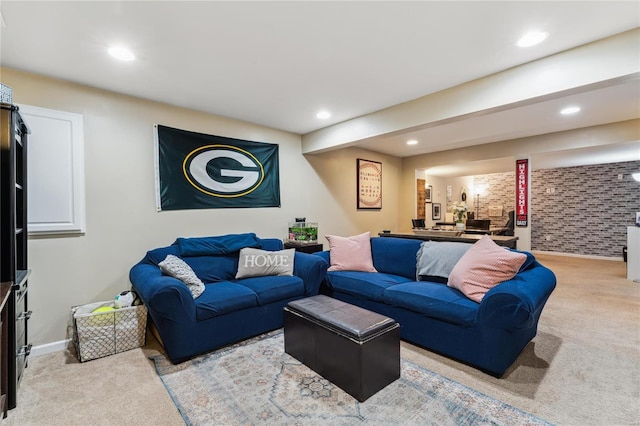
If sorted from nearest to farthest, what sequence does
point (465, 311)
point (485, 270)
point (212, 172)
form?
point (465, 311) < point (485, 270) < point (212, 172)

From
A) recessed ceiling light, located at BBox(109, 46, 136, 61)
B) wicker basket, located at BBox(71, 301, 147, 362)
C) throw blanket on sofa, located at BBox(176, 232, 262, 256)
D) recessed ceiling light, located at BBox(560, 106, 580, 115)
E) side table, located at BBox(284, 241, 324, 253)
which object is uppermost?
recessed ceiling light, located at BBox(560, 106, 580, 115)

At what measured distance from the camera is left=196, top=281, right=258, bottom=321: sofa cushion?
240 centimetres

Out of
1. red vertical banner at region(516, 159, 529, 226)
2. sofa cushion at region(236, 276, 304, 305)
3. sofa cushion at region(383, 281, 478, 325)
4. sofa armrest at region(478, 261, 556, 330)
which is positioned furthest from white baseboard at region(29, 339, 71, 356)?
red vertical banner at region(516, 159, 529, 226)

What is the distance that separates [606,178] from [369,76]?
301 inches

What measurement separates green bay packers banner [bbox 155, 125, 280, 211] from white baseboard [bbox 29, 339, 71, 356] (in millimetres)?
1436

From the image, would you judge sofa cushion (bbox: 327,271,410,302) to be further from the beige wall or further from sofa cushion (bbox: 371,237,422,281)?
the beige wall

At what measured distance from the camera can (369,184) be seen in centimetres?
573

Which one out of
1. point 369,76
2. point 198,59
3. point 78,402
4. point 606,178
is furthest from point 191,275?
point 606,178

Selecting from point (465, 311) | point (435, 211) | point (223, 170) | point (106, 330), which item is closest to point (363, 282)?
point (465, 311)

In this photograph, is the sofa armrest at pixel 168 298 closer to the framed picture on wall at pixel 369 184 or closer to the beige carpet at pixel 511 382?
the beige carpet at pixel 511 382

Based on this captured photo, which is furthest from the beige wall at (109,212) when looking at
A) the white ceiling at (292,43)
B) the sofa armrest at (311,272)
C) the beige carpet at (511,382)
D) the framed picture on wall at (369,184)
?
the framed picture on wall at (369,184)

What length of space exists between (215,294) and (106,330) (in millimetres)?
893

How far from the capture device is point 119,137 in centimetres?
294

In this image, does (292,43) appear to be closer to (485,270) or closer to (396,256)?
(485,270)
